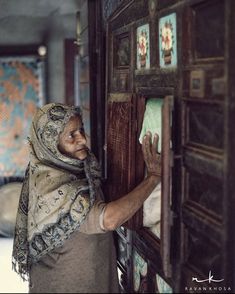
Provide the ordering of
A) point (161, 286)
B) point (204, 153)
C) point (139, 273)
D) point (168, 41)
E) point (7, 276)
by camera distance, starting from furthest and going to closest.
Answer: point (7, 276), point (139, 273), point (161, 286), point (168, 41), point (204, 153)

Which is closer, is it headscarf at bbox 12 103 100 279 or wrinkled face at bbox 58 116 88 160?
headscarf at bbox 12 103 100 279

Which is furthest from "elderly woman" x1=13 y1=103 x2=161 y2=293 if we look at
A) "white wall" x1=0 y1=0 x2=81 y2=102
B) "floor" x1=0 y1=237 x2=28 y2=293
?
"white wall" x1=0 y1=0 x2=81 y2=102

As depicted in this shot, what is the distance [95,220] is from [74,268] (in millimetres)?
310

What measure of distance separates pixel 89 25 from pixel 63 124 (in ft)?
5.08

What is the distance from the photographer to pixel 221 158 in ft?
5.32

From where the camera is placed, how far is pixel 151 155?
2.17 m

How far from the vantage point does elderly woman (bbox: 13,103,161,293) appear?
2094 millimetres

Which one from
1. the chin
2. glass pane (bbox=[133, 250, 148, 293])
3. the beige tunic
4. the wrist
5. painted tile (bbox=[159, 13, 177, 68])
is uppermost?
painted tile (bbox=[159, 13, 177, 68])

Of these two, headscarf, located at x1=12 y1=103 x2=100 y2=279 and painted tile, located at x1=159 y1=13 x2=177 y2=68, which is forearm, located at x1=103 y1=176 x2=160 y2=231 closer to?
headscarf, located at x1=12 y1=103 x2=100 y2=279

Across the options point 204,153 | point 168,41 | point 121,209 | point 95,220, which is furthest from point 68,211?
point 168,41

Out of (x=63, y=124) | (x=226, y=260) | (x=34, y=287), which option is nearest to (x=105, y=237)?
(x=34, y=287)

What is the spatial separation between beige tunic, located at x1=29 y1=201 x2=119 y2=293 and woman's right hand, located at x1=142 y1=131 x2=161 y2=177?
408 millimetres

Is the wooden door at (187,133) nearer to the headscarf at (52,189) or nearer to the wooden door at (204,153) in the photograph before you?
the wooden door at (204,153)

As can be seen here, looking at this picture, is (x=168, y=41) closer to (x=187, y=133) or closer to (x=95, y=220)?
(x=187, y=133)
